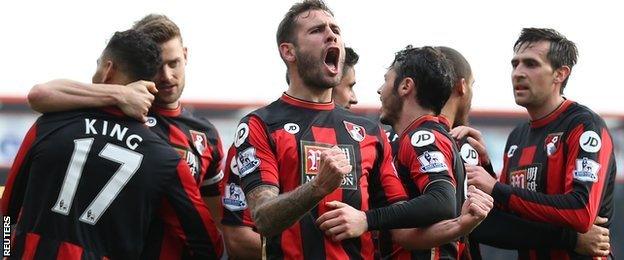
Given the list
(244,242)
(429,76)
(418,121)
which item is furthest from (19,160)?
(429,76)

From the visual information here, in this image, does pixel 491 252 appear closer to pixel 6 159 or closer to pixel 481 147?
pixel 6 159

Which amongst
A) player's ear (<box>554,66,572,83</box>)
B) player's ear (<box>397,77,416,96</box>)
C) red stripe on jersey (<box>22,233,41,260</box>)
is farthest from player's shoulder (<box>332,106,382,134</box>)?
player's ear (<box>554,66,572,83</box>)

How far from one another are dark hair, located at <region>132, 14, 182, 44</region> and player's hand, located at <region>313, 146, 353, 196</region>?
1.76 m

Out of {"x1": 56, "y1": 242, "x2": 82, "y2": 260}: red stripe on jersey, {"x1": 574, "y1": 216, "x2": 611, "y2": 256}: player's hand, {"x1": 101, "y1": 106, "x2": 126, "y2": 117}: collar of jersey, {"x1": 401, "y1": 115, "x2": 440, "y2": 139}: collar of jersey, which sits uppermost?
{"x1": 101, "y1": 106, "x2": 126, "y2": 117}: collar of jersey

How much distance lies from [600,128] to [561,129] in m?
0.24

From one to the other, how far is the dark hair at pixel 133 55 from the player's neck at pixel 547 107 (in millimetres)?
2654

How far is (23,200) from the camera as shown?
548 centimetres

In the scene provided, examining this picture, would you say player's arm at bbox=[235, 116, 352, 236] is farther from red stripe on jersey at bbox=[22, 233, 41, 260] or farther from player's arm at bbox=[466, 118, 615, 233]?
player's arm at bbox=[466, 118, 615, 233]

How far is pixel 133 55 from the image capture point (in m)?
5.70

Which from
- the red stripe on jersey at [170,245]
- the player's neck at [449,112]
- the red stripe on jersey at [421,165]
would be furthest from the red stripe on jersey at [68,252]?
the player's neck at [449,112]

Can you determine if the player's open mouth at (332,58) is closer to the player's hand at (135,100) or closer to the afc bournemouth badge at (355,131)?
the afc bournemouth badge at (355,131)

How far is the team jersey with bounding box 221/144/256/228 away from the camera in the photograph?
6.11 meters

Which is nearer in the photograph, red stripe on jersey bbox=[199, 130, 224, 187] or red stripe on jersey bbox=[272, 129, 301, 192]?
red stripe on jersey bbox=[272, 129, 301, 192]

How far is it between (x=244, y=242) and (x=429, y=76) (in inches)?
54.3
